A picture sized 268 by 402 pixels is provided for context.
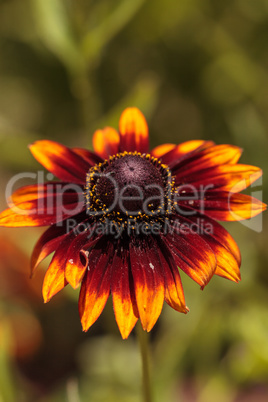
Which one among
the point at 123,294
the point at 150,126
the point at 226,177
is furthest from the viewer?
the point at 150,126

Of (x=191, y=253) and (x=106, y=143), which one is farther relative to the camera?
(x=106, y=143)

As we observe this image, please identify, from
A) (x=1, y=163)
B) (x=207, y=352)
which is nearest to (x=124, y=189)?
(x=207, y=352)

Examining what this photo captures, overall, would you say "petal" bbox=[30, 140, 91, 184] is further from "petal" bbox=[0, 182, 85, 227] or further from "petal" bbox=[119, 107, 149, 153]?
"petal" bbox=[119, 107, 149, 153]

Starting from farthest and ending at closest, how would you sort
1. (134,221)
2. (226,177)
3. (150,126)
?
(150,126)
(226,177)
(134,221)

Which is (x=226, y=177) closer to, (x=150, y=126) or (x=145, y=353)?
(x=145, y=353)

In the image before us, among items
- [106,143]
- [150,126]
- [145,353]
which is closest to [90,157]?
[106,143]

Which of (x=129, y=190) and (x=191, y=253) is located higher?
(x=129, y=190)

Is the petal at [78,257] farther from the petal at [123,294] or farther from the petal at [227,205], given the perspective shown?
the petal at [227,205]
